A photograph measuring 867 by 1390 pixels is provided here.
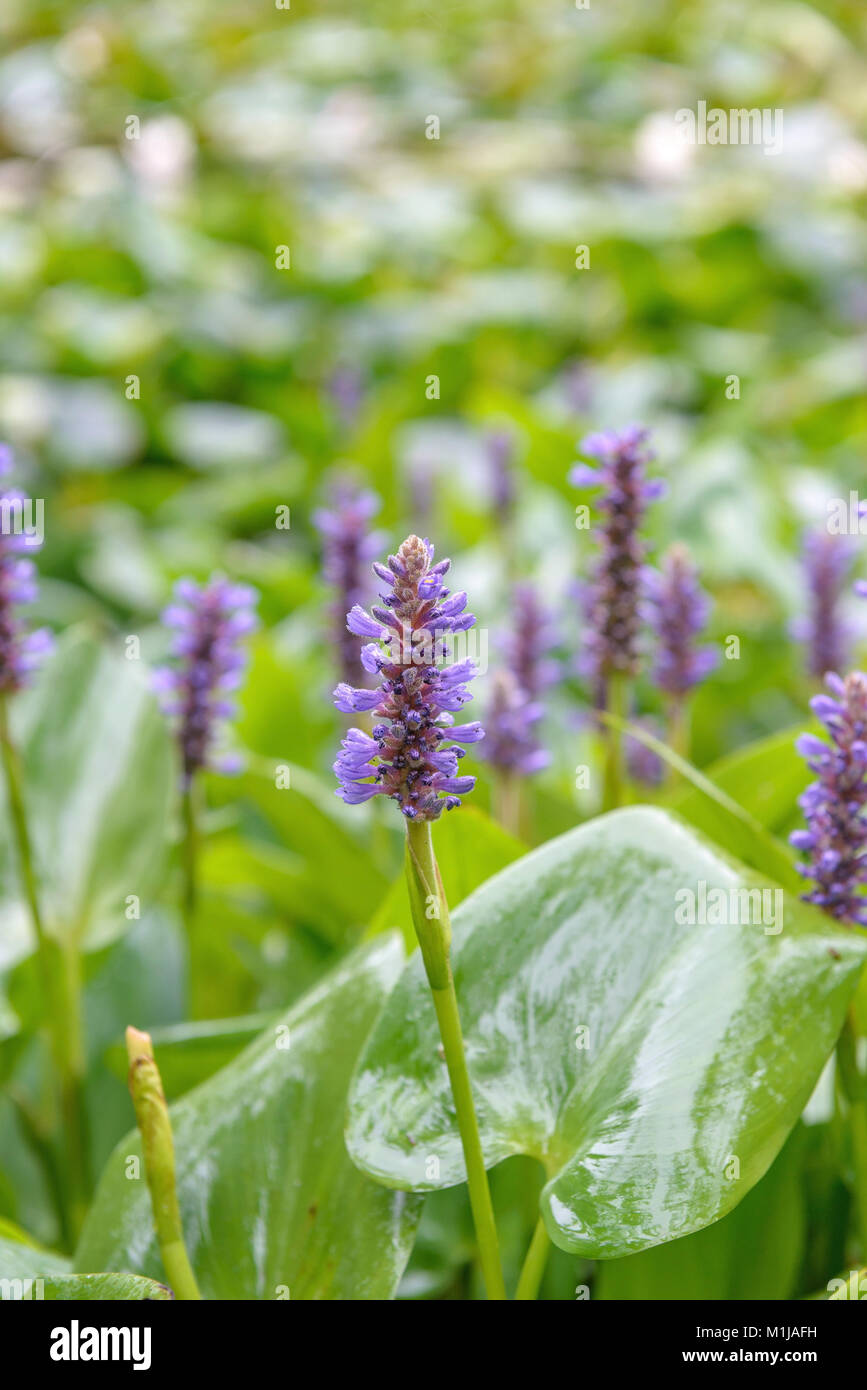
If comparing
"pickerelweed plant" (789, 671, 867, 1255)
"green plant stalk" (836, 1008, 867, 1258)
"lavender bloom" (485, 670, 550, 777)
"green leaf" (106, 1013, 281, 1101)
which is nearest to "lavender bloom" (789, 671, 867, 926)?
"pickerelweed plant" (789, 671, 867, 1255)

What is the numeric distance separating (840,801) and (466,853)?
0.44 metres

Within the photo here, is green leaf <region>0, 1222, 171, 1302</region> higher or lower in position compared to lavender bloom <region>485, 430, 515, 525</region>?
lower

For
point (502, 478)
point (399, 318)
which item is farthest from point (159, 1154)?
point (399, 318)

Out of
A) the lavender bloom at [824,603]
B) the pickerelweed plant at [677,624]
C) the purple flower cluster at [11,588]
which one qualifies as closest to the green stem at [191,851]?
the purple flower cluster at [11,588]

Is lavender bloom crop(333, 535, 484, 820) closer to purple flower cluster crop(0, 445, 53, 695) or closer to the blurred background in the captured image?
purple flower cluster crop(0, 445, 53, 695)

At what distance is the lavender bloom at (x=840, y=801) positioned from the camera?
1083mm

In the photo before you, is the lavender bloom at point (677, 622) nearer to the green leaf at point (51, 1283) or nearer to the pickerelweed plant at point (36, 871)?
the pickerelweed plant at point (36, 871)

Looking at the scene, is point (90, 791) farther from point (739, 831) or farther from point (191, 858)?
point (739, 831)

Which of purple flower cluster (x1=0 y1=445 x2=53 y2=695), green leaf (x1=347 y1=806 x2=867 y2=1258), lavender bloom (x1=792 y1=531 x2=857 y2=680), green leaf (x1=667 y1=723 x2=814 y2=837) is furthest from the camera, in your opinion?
lavender bloom (x1=792 y1=531 x2=857 y2=680)

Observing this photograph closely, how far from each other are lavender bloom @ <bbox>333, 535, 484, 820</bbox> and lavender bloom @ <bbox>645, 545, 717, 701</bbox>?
2.45ft

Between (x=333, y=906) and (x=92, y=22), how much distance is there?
7.30 m

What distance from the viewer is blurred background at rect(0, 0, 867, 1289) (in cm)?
263

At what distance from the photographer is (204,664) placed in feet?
4.97

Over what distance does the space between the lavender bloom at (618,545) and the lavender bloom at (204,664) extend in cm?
39
